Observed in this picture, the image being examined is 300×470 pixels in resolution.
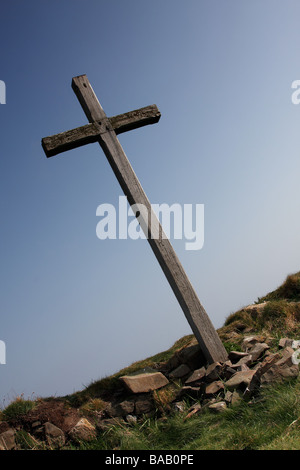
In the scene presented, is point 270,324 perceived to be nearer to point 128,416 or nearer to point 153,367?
point 153,367

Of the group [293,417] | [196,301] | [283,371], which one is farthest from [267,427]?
[196,301]

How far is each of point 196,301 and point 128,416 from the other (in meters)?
2.14

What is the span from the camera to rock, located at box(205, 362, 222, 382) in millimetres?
6035

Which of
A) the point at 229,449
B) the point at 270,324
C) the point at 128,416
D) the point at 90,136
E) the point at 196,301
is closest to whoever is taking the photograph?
the point at 229,449

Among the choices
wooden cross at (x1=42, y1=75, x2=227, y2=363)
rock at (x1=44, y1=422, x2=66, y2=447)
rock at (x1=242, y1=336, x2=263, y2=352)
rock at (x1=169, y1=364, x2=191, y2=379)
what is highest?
wooden cross at (x1=42, y1=75, x2=227, y2=363)

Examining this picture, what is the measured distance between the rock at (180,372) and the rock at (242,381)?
3.67ft

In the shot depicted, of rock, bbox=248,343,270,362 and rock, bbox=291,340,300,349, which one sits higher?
rock, bbox=248,343,270,362

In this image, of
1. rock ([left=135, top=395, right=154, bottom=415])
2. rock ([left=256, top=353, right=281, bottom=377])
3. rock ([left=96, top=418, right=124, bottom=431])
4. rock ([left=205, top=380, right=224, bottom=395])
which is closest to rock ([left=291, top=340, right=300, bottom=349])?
rock ([left=256, top=353, right=281, bottom=377])

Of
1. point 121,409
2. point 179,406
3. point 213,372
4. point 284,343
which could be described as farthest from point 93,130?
point 284,343

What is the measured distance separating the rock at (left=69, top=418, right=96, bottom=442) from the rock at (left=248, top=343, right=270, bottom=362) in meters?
2.82

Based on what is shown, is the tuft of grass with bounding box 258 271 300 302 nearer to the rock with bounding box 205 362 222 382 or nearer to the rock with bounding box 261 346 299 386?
the rock with bounding box 205 362 222 382

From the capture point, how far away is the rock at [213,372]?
604 cm

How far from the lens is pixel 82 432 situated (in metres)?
5.38

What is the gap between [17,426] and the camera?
5.76 meters
